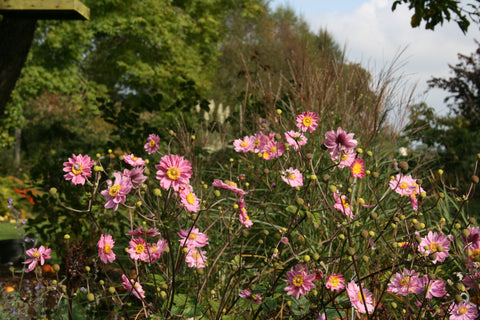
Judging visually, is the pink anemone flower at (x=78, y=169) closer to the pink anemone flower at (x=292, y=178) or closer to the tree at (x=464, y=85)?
the pink anemone flower at (x=292, y=178)

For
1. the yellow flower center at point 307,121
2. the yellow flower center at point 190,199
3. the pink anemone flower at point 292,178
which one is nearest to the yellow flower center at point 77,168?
the yellow flower center at point 190,199

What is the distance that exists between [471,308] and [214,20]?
15071 mm

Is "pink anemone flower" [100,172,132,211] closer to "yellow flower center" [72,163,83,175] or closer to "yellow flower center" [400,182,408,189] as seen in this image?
"yellow flower center" [72,163,83,175]

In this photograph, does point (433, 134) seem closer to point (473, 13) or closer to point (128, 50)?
point (473, 13)

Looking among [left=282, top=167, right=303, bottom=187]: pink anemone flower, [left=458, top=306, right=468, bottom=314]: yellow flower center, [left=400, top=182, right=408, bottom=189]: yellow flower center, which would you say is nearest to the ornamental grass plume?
[left=282, top=167, right=303, bottom=187]: pink anemone flower

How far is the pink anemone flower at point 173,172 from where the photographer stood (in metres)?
1.54

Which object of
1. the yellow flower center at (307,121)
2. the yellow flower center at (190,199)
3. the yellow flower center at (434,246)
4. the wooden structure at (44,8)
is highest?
the wooden structure at (44,8)

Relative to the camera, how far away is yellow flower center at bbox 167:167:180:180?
5.06ft

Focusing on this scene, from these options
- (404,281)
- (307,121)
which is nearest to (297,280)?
(404,281)

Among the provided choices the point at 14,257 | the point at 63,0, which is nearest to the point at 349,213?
the point at 63,0

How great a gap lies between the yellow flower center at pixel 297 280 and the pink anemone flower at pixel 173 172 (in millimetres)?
551

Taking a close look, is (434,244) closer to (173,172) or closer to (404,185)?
(404,185)

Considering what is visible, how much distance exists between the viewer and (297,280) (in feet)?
5.39

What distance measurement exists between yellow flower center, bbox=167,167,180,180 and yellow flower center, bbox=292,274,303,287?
23.1 inches
